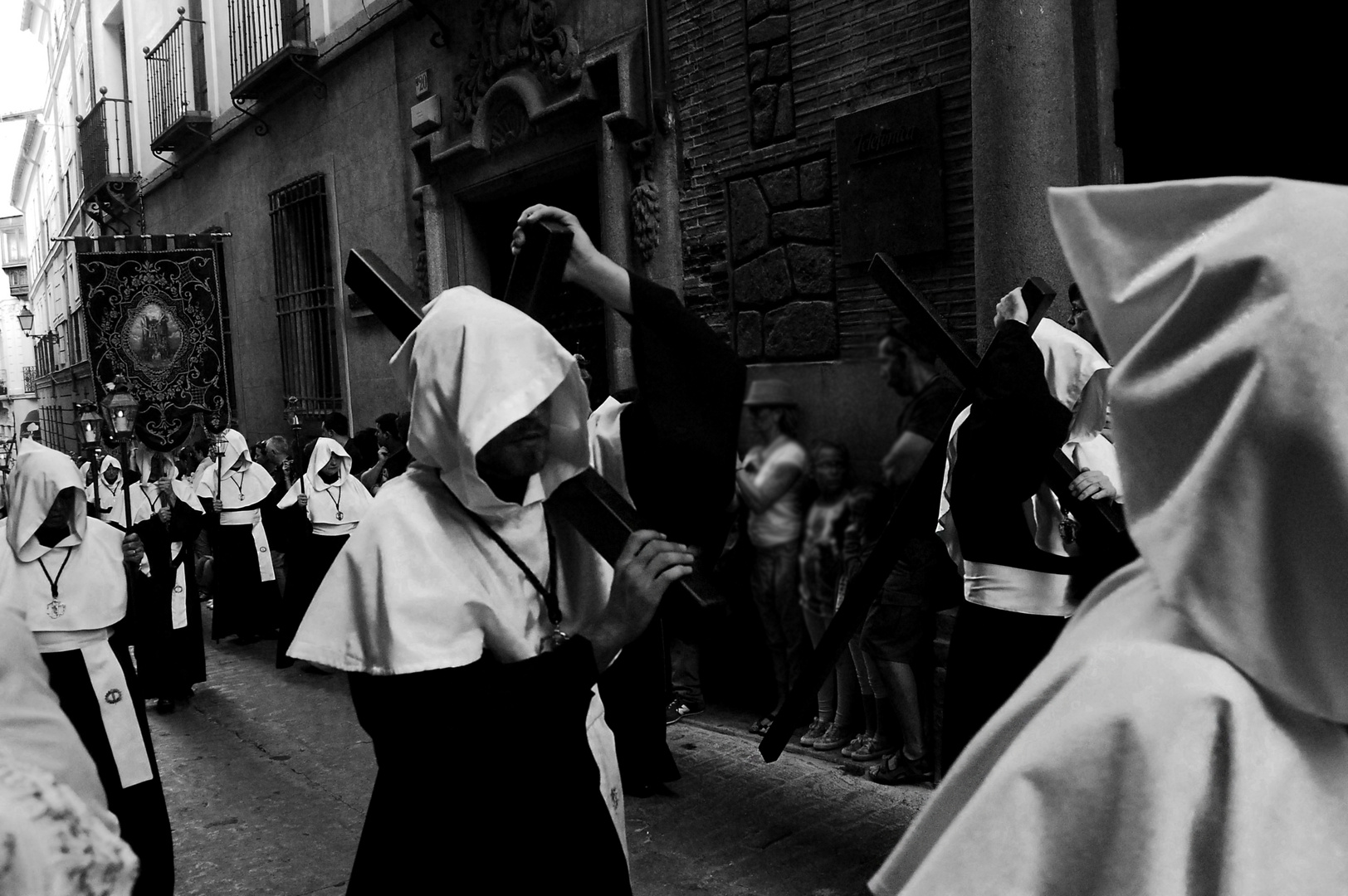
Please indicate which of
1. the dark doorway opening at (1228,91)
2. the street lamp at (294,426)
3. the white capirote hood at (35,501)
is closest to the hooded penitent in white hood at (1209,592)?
the dark doorway opening at (1228,91)

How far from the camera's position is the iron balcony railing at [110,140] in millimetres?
22547

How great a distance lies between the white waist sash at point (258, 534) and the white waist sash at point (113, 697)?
5712 mm

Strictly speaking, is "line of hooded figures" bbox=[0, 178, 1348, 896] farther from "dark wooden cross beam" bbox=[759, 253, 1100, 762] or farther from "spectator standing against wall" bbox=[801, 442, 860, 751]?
"dark wooden cross beam" bbox=[759, 253, 1100, 762]

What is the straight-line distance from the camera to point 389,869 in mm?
2141

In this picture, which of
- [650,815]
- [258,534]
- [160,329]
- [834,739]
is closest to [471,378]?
[650,815]

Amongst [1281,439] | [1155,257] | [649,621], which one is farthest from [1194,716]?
[649,621]

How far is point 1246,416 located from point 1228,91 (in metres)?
5.05

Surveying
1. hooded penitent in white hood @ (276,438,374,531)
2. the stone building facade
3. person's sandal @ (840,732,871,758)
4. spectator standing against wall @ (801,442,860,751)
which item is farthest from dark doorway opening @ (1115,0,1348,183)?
hooded penitent in white hood @ (276,438,374,531)

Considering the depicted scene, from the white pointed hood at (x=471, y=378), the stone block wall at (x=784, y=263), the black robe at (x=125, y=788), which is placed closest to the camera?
the white pointed hood at (x=471, y=378)

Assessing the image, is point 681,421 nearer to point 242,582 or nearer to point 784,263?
point 784,263

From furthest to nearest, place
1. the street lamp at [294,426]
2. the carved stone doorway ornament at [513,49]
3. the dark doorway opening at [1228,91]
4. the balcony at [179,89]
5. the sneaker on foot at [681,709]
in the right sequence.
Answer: the balcony at [179,89], the street lamp at [294,426], the carved stone doorway ornament at [513,49], the sneaker on foot at [681,709], the dark doorway opening at [1228,91]

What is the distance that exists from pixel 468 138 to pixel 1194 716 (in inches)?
383

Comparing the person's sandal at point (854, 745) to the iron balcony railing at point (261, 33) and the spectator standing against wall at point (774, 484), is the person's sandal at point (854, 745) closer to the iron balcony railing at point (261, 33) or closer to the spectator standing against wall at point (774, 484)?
the spectator standing against wall at point (774, 484)

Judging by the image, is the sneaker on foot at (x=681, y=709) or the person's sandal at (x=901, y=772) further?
the sneaker on foot at (x=681, y=709)
